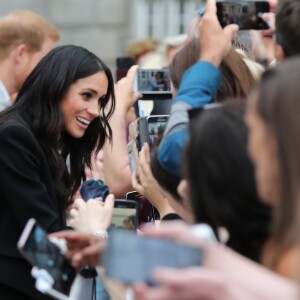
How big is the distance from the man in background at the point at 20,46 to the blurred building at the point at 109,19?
6047mm

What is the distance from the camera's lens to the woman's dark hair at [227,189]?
2.38 m

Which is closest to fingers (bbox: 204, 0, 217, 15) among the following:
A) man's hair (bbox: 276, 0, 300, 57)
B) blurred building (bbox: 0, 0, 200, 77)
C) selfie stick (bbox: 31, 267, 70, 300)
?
man's hair (bbox: 276, 0, 300, 57)

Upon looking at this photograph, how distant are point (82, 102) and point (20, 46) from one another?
1924 millimetres

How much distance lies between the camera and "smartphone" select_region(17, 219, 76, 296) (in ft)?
8.75

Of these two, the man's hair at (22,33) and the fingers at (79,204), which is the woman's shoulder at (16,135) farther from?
the man's hair at (22,33)

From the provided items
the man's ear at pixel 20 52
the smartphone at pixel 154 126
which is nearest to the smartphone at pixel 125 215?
the smartphone at pixel 154 126

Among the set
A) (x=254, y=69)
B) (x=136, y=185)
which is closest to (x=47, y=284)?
(x=254, y=69)

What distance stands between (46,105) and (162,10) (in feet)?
28.2

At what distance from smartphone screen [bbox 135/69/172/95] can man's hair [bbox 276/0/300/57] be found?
1.97m

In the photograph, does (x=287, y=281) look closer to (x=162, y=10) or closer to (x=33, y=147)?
(x=33, y=147)

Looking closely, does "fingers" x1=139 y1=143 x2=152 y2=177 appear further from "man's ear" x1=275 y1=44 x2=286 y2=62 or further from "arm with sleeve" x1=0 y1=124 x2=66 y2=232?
"man's ear" x1=275 y1=44 x2=286 y2=62

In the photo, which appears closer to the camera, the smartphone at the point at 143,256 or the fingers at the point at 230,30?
the smartphone at the point at 143,256

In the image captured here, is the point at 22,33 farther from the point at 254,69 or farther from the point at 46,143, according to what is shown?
the point at 254,69

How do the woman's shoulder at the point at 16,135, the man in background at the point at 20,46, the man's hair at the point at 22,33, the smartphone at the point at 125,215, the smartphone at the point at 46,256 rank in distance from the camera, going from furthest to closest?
the man's hair at the point at 22,33 < the man in background at the point at 20,46 < the woman's shoulder at the point at 16,135 < the smartphone at the point at 125,215 < the smartphone at the point at 46,256
